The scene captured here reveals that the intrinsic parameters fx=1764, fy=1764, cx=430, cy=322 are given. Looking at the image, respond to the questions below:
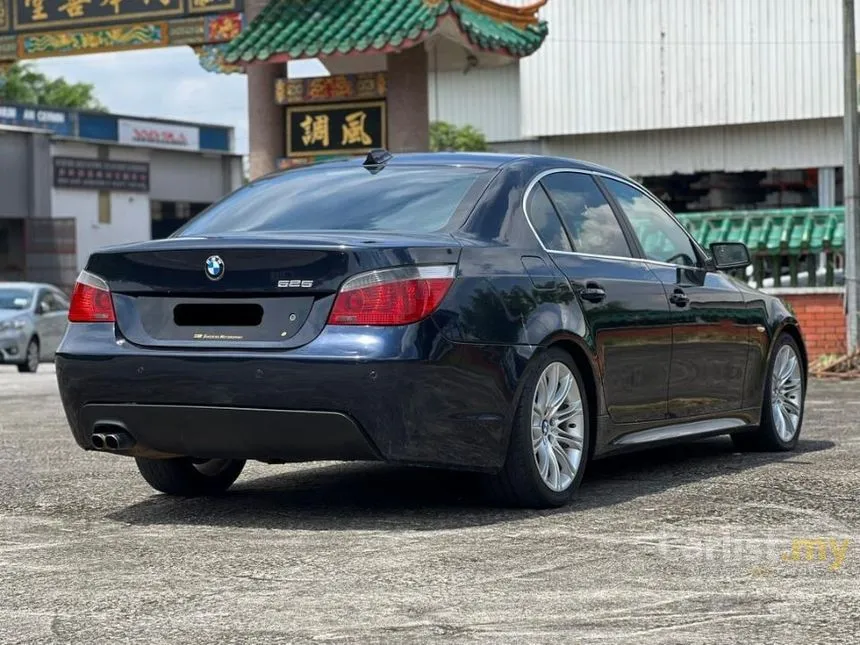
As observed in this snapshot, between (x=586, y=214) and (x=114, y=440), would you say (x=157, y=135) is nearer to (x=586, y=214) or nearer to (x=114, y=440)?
(x=586, y=214)

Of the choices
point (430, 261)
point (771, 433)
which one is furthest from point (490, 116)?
point (430, 261)

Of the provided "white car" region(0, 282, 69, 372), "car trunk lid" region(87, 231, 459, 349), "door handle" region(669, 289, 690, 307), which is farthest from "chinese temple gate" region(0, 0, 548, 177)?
"car trunk lid" region(87, 231, 459, 349)

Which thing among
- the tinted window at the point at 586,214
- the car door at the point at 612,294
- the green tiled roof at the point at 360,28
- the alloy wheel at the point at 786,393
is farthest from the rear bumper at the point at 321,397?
the green tiled roof at the point at 360,28

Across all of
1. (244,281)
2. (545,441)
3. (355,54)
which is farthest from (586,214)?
(355,54)

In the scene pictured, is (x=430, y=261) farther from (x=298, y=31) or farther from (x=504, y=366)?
(x=298, y=31)

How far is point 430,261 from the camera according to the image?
6.79 meters

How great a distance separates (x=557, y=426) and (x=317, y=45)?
1414 cm

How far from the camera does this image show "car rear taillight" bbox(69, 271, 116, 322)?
7.14 metres

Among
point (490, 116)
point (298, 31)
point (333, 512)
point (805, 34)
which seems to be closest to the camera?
point (333, 512)

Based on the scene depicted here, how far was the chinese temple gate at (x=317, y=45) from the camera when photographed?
2086cm

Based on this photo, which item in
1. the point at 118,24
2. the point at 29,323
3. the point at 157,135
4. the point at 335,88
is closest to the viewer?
the point at 335,88

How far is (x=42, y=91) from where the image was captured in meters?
96.2

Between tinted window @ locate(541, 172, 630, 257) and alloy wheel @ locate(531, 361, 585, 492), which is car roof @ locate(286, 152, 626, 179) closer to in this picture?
tinted window @ locate(541, 172, 630, 257)

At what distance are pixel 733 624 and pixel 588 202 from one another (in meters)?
3.61
